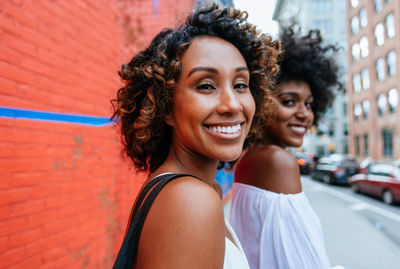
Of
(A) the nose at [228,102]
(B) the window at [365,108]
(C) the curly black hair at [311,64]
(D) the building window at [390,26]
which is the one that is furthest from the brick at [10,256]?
(B) the window at [365,108]

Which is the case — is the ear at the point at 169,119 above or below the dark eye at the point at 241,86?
below

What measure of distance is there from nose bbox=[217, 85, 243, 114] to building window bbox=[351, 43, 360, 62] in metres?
34.0

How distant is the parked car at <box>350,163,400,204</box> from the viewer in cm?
1017

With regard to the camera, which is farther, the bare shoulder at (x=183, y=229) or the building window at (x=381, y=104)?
the building window at (x=381, y=104)

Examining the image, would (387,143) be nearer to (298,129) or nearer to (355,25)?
(355,25)

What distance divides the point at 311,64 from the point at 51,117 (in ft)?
6.71

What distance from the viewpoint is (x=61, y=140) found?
215 centimetres

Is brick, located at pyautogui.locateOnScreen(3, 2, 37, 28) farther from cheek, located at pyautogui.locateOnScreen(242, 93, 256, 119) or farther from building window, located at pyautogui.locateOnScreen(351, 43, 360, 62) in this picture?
building window, located at pyautogui.locateOnScreen(351, 43, 360, 62)

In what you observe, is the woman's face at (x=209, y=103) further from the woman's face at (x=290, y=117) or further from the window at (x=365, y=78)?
the window at (x=365, y=78)

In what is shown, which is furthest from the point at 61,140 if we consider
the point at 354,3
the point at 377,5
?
the point at 354,3

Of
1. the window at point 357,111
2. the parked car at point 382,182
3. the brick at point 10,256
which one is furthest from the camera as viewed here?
the window at point 357,111

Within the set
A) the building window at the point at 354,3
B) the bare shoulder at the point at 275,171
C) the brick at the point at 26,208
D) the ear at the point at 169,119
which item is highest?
the building window at the point at 354,3

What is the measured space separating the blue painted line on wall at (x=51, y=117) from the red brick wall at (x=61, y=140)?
31 mm

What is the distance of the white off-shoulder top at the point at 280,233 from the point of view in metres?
1.56
